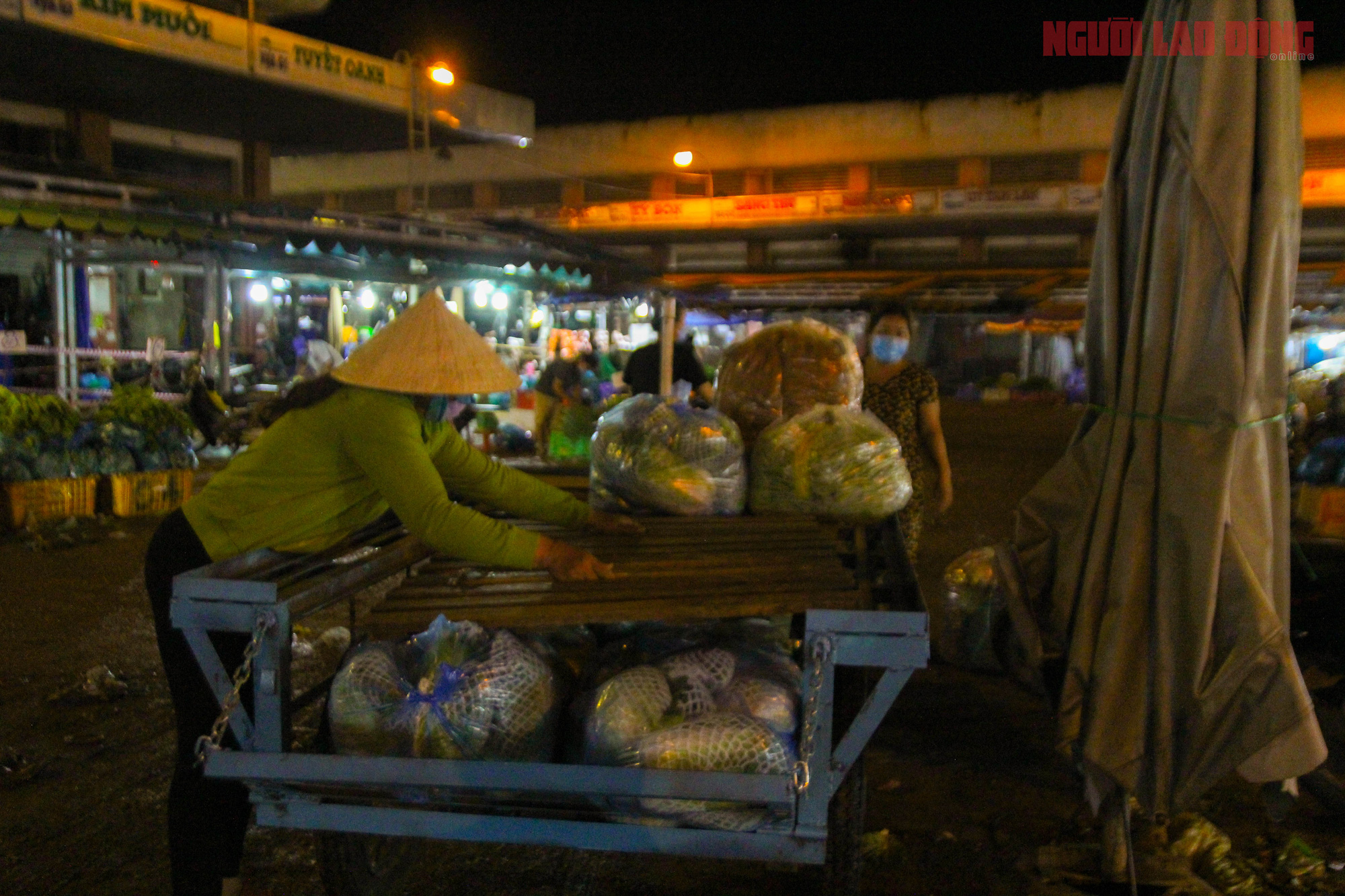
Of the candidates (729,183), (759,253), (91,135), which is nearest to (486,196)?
(729,183)

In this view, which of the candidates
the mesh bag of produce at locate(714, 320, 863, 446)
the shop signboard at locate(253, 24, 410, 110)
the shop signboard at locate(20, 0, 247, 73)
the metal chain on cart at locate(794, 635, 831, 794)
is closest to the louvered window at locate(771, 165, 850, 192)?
the shop signboard at locate(253, 24, 410, 110)

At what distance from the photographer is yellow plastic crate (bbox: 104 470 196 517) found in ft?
28.4

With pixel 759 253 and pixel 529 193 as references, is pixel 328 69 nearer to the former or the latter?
pixel 759 253

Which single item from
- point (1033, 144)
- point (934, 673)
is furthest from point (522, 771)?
point (1033, 144)

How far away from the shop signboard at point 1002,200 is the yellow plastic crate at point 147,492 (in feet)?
52.9

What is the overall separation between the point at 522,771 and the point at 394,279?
11994 mm

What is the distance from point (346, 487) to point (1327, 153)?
23.0 m

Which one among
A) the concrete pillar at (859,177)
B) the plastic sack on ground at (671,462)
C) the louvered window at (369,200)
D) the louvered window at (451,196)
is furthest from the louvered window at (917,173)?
the plastic sack on ground at (671,462)

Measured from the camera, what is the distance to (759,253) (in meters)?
22.8

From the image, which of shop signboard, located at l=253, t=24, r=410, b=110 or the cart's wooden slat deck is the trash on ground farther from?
shop signboard, located at l=253, t=24, r=410, b=110

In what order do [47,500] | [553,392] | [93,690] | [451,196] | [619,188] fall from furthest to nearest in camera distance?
[451,196], [619,188], [553,392], [47,500], [93,690]

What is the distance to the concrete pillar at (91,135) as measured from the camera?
13781 millimetres

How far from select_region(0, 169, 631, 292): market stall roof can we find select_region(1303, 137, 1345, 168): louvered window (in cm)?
1515

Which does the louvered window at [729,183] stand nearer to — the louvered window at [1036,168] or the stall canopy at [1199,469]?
the louvered window at [1036,168]
